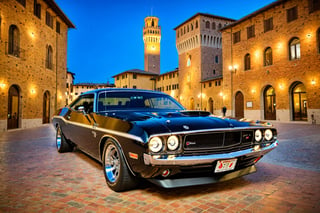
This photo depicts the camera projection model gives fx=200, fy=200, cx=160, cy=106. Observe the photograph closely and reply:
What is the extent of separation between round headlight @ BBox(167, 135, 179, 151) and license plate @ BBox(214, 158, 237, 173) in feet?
1.80

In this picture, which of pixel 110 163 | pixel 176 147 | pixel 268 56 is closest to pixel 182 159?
pixel 176 147

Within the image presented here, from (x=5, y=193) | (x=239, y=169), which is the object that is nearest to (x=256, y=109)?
(x=239, y=169)

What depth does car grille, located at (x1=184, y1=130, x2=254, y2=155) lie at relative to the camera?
2.24m

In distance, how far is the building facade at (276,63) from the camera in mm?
17608

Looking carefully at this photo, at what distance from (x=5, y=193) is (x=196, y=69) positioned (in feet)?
125

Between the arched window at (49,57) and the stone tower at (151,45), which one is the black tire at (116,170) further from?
the stone tower at (151,45)

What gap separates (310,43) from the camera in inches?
695

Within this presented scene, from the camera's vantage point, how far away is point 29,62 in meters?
14.9

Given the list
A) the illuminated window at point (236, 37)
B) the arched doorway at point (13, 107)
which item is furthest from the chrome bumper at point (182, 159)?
the illuminated window at point (236, 37)

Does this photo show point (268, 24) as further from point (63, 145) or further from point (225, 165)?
point (225, 165)

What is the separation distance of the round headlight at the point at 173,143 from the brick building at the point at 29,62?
13869 millimetres

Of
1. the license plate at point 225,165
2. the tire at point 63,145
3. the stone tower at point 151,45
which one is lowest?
the tire at point 63,145

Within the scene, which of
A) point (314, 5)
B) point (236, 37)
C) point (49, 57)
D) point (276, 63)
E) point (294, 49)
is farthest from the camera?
point (236, 37)

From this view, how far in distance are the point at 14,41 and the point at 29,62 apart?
173cm
